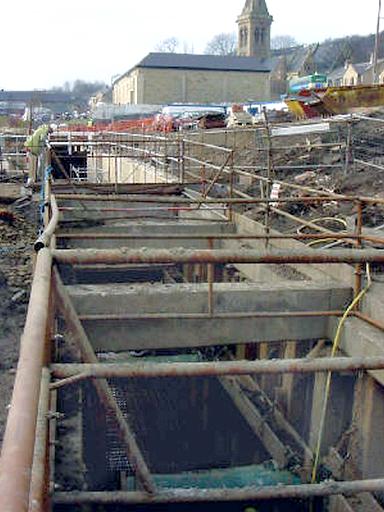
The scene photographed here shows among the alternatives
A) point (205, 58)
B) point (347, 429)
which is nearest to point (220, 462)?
point (347, 429)

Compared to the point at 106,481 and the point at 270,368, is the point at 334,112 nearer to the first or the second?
the point at 106,481

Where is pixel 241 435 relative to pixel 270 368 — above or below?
below

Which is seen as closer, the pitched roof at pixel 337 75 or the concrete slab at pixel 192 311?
the concrete slab at pixel 192 311

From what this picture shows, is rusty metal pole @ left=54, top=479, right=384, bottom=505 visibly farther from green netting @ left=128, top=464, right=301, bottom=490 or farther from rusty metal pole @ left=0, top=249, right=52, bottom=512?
green netting @ left=128, top=464, right=301, bottom=490

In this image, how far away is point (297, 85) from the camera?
61469 mm

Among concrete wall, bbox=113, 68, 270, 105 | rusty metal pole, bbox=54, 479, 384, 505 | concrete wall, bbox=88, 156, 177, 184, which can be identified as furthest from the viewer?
concrete wall, bbox=113, 68, 270, 105

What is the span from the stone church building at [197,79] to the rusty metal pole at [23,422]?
84.2m

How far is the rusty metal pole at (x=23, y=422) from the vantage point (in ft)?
3.32

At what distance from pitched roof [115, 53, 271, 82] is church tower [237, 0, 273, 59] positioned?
42.7 ft

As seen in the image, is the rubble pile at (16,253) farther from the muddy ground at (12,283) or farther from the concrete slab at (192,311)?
the concrete slab at (192,311)

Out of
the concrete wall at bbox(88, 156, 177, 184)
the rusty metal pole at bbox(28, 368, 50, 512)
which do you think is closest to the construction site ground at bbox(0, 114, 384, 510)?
the rusty metal pole at bbox(28, 368, 50, 512)

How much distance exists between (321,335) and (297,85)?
192 ft

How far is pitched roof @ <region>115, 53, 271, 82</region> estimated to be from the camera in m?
84.8

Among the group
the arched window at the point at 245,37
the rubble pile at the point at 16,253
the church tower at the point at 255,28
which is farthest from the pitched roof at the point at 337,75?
the rubble pile at the point at 16,253
